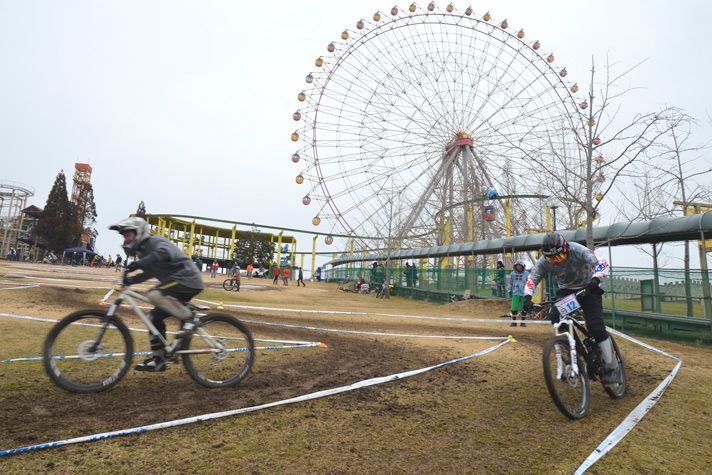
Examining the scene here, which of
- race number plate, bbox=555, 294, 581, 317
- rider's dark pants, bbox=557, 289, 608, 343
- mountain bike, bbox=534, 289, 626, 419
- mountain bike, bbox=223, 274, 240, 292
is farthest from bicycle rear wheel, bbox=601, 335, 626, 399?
mountain bike, bbox=223, 274, 240, 292

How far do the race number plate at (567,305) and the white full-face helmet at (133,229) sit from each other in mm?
4212

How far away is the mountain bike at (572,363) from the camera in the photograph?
3.85 metres

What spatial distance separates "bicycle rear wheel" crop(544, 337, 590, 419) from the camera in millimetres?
3791

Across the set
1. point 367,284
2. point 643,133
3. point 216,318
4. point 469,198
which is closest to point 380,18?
point 469,198

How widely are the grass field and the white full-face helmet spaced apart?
134 cm

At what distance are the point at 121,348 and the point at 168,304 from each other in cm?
56

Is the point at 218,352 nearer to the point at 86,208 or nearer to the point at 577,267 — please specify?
the point at 577,267

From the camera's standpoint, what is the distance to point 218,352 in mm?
4457

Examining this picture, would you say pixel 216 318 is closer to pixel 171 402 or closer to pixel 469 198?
pixel 171 402

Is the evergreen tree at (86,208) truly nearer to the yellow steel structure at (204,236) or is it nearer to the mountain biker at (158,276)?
the yellow steel structure at (204,236)

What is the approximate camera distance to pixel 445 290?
23156 mm

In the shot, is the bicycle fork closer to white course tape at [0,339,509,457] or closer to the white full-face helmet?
white course tape at [0,339,509,457]

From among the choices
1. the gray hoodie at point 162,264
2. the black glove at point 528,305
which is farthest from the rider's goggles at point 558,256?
the gray hoodie at point 162,264

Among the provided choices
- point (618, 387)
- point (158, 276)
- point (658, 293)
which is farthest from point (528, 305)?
point (658, 293)
